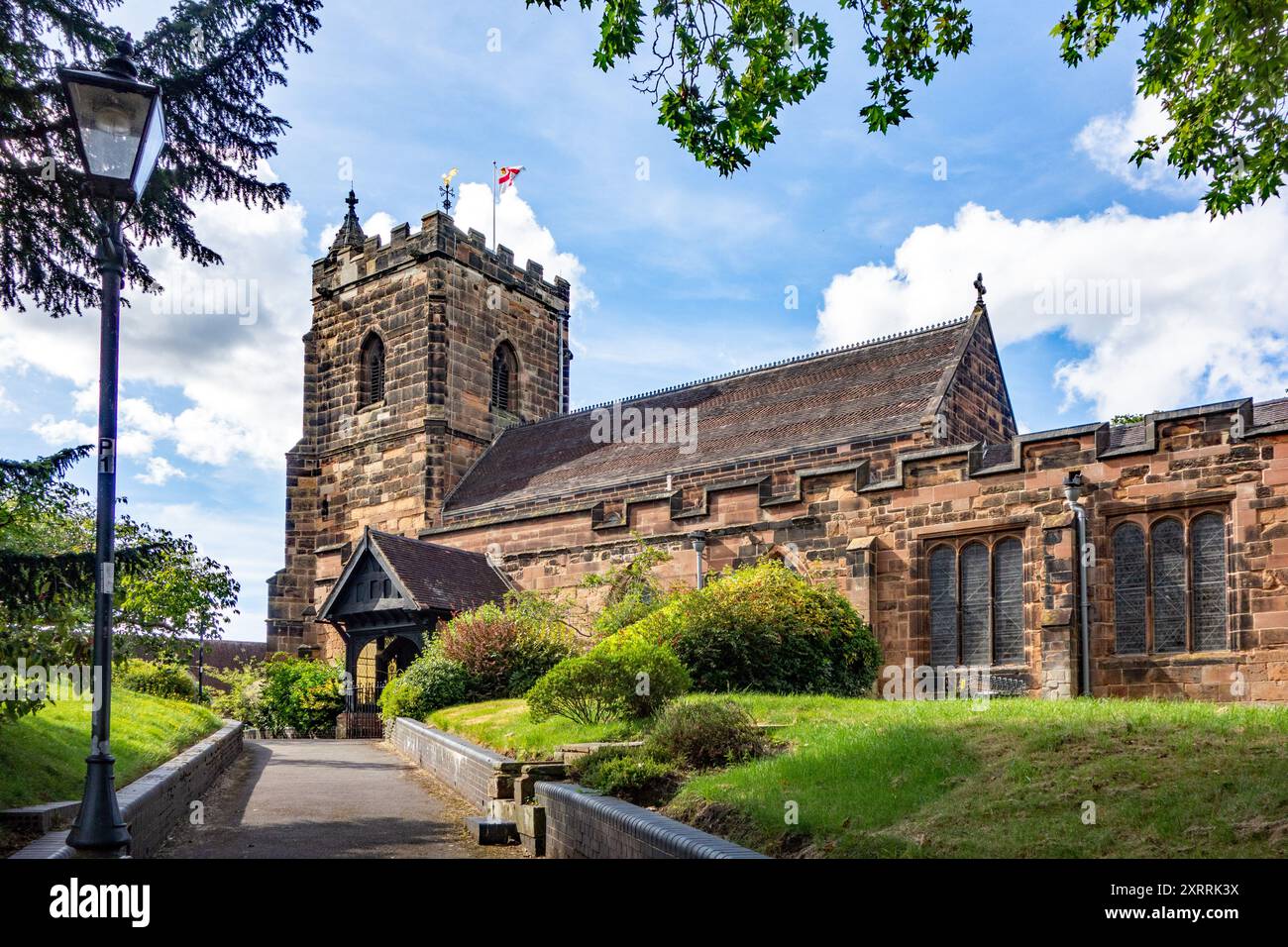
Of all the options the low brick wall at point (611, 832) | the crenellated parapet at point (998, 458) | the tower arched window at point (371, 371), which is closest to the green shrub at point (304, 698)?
the crenellated parapet at point (998, 458)

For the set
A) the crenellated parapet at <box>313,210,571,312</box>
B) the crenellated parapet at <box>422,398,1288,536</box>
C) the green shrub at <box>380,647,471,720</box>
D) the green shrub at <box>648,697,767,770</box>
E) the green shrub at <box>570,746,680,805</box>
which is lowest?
the green shrub at <box>380,647,471,720</box>

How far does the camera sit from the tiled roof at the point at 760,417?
2538 cm

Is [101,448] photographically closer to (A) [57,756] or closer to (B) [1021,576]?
(A) [57,756]

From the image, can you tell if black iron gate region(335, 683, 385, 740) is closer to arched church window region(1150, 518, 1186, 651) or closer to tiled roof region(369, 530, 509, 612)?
tiled roof region(369, 530, 509, 612)

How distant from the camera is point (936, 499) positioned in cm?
2112

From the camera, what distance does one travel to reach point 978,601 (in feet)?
67.9

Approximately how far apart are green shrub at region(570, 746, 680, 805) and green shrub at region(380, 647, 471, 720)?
11794 mm

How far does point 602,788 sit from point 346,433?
101 ft

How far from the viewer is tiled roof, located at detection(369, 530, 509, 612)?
26.5 meters

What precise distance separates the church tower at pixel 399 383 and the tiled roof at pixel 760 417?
2.21 m

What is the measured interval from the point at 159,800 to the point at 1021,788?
25.8 feet

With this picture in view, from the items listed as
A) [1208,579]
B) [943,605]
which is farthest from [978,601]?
[1208,579]
